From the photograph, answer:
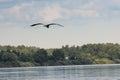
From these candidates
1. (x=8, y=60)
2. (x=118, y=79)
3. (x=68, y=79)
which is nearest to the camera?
(x=118, y=79)

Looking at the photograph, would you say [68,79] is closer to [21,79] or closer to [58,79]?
[58,79]

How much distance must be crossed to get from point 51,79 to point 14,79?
6.44 m

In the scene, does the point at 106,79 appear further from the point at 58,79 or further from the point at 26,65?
the point at 26,65

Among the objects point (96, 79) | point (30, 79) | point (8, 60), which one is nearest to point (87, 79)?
point (96, 79)

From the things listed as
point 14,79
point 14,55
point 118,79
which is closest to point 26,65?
point 14,55

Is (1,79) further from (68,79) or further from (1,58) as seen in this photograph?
(1,58)

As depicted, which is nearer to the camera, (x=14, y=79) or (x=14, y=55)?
(x=14, y=79)

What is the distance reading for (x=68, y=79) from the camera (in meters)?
85.7

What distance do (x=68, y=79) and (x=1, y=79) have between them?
36.8ft

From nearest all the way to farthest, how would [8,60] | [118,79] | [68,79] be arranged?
1. [118,79]
2. [68,79]
3. [8,60]

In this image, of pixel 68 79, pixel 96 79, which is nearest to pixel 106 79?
pixel 96 79

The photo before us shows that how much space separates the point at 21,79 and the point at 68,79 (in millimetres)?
8059

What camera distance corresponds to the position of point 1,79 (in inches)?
3541

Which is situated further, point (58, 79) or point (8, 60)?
point (8, 60)
